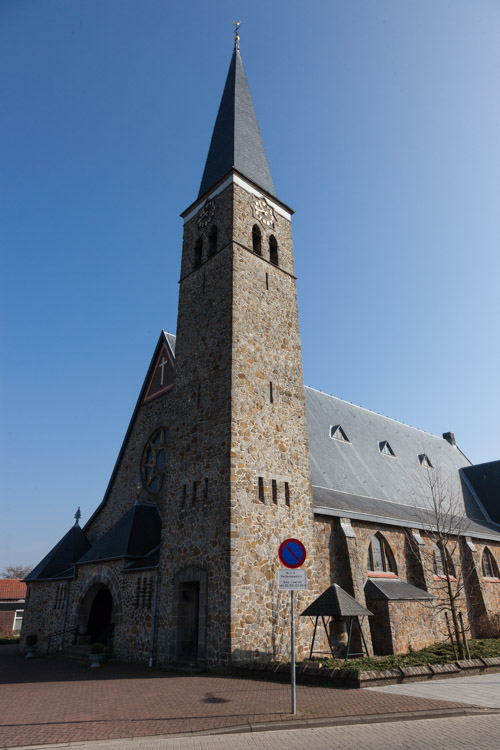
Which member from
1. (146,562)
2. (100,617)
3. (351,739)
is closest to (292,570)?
(351,739)

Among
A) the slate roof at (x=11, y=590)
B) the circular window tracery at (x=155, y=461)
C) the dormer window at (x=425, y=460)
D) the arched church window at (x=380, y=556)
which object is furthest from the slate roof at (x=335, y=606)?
the slate roof at (x=11, y=590)

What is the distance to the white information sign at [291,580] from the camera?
8812mm

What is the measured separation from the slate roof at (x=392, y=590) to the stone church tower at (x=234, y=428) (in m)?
3.54

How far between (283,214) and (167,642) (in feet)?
60.5

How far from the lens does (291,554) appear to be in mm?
9172

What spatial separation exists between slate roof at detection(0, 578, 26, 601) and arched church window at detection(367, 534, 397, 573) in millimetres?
32334

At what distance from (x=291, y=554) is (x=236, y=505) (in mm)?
6135

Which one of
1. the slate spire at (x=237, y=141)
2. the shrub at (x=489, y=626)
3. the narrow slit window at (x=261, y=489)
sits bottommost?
the shrub at (x=489, y=626)

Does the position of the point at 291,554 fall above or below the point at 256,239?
below

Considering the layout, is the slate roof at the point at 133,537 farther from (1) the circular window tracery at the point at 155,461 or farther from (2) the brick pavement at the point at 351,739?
(2) the brick pavement at the point at 351,739

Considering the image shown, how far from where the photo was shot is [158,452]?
74.7 ft

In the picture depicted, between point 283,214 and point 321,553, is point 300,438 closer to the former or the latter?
point 321,553

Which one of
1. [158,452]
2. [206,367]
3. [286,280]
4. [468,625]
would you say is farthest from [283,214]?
[468,625]

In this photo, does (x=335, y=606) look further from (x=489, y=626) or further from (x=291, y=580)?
(x=489, y=626)
